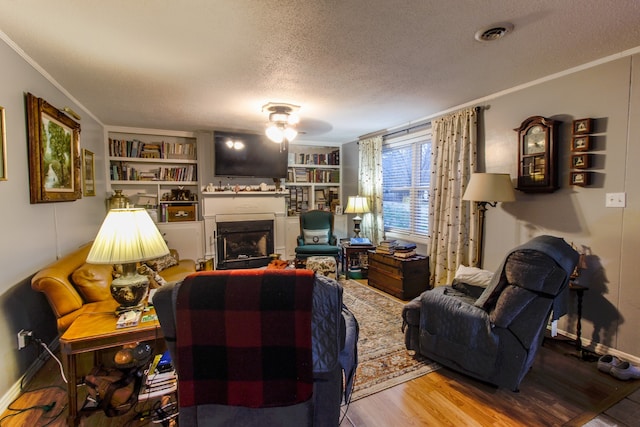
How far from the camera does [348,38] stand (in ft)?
6.46

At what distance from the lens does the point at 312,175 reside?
5.82m

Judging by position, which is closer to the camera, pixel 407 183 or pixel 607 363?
pixel 607 363

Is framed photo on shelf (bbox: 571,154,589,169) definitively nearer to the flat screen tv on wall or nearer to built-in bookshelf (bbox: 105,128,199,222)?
the flat screen tv on wall

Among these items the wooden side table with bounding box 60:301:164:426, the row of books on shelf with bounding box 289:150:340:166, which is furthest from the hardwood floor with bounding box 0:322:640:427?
the row of books on shelf with bounding box 289:150:340:166

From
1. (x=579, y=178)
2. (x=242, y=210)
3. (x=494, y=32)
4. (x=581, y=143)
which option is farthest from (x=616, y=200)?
(x=242, y=210)

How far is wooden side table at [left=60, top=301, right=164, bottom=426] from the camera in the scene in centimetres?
158

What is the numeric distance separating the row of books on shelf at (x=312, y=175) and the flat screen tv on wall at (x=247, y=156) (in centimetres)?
43

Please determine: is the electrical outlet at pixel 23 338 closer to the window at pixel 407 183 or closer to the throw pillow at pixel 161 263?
the throw pillow at pixel 161 263

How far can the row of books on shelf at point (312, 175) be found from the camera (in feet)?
18.7

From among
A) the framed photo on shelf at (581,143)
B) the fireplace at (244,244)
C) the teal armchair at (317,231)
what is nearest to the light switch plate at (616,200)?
the framed photo on shelf at (581,143)

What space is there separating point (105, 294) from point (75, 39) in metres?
1.76

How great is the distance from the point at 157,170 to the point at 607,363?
5687mm

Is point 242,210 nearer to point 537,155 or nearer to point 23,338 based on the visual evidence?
point 23,338

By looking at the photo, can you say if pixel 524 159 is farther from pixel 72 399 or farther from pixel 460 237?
pixel 72 399
